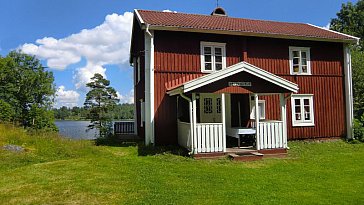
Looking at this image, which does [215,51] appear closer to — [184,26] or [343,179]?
[184,26]

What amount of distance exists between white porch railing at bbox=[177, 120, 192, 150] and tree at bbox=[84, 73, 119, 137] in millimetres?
20446

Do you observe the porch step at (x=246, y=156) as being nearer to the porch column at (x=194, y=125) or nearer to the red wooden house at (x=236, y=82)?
the red wooden house at (x=236, y=82)

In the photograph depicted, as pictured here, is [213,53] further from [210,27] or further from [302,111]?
[302,111]

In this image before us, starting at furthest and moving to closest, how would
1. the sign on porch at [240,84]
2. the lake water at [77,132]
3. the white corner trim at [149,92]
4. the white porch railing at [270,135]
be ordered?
the lake water at [77,132] → the white corner trim at [149,92] → the white porch railing at [270,135] → the sign on porch at [240,84]

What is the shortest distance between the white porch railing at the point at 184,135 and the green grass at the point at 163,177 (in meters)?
0.87

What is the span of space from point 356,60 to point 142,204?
1127 inches

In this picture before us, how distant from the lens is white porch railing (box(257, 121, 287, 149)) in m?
11.9

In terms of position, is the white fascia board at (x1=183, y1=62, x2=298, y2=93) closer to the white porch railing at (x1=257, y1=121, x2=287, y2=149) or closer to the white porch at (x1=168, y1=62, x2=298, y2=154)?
the white porch at (x1=168, y1=62, x2=298, y2=154)

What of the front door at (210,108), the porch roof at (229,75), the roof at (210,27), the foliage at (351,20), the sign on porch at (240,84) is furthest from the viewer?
the foliage at (351,20)

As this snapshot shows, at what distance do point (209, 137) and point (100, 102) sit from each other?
24.4m

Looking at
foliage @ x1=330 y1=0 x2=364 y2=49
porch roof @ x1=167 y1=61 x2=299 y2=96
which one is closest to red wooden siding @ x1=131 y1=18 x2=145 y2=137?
porch roof @ x1=167 y1=61 x2=299 y2=96

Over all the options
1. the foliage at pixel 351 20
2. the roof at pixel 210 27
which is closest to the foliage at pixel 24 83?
the roof at pixel 210 27

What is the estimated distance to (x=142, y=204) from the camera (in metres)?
6.03

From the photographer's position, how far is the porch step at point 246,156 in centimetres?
1091
